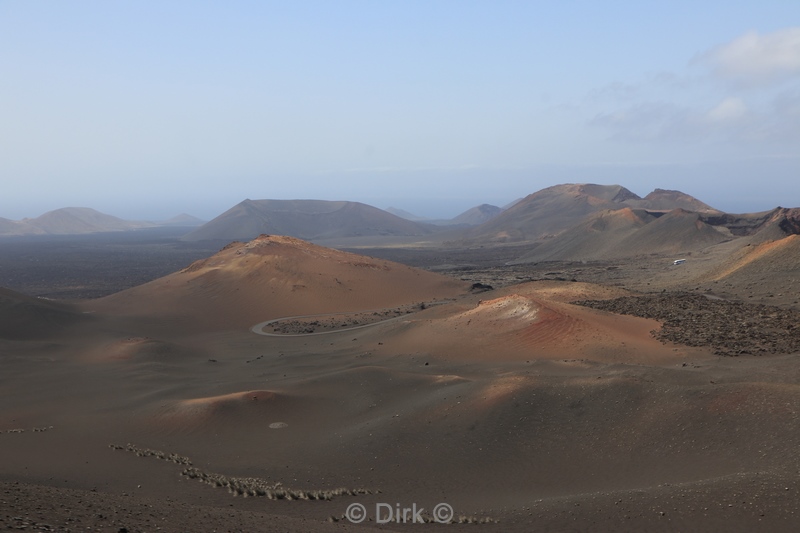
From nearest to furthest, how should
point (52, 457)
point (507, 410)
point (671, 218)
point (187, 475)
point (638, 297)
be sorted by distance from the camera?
1. point (187, 475)
2. point (52, 457)
3. point (507, 410)
4. point (638, 297)
5. point (671, 218)

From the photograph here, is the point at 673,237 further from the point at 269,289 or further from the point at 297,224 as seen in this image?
the point at 297,224

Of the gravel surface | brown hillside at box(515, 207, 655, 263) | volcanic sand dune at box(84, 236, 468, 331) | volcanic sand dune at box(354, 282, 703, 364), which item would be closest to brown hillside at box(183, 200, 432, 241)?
brown hillside at box(515, 207, 655, 263)

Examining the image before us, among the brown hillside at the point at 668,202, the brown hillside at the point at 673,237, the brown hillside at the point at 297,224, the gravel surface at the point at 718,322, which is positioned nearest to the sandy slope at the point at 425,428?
the gravel surface at the point at 718,322

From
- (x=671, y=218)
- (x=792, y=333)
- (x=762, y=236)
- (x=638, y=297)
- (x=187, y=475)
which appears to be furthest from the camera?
(x=671, y=218)

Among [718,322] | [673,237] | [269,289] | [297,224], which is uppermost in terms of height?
[297,224]

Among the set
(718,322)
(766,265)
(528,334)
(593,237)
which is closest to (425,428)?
(528,334)

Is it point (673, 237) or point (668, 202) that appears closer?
point (673, 237)

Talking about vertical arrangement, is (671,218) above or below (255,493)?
above

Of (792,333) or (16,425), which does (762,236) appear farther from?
(16,425)

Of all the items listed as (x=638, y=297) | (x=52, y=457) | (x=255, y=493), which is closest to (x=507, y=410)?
(x=255, y=493)
